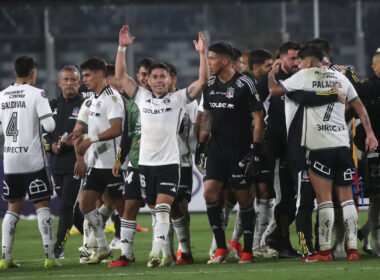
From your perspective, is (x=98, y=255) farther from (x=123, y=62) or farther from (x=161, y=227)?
(x=123, y=62)

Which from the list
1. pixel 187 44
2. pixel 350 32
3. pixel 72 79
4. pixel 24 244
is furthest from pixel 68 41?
pixel 72 79

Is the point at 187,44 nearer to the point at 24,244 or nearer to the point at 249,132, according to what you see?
the point at 24,244

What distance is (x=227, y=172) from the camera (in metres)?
10.0

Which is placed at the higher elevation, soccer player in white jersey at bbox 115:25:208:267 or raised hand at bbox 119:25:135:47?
raised hand at bbox 119:25:135:47

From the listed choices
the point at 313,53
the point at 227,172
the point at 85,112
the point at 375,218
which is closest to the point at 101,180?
the point at 85,112

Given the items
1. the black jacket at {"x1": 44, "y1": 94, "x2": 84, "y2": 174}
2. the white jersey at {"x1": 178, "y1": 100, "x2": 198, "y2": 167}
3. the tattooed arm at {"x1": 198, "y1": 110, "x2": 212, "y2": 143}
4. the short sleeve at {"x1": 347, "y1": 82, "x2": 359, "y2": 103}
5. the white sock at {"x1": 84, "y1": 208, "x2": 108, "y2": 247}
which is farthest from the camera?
the black jacket at {"x1": 44, "y1": 94, "x2": 84, "y2": 174}

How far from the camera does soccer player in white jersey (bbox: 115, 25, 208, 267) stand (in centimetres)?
961

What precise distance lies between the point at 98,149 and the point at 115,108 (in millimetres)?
567

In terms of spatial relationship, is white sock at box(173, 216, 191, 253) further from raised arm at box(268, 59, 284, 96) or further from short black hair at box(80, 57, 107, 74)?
short black hair at box(80, 57, 107, 74)

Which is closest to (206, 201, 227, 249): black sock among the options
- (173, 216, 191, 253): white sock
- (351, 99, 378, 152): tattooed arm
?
(173, 216, 191, 253): white sock

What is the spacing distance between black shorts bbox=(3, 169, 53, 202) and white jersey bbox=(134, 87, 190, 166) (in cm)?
116

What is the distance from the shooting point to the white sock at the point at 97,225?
1080 centimetres

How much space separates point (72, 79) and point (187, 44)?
14.3m

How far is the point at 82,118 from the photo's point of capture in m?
10.9
